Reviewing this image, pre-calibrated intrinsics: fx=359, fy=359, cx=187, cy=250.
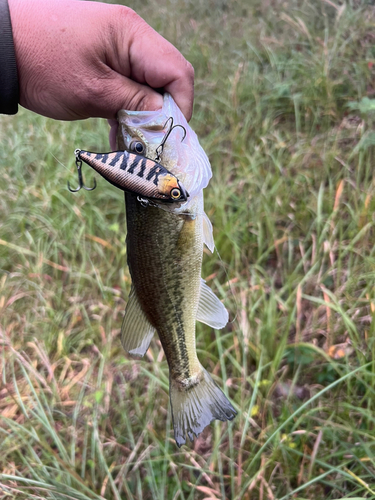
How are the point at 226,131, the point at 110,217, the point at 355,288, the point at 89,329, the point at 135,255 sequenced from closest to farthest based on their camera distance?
the point at 135,255 → the point at 355,288 → the point at 89,329 → the point at 110,217 → the point at 226,131

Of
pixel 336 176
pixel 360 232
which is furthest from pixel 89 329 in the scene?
pixel 336 176

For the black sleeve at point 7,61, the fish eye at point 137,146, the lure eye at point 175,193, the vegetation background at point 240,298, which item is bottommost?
the vegetation background at point 240,298

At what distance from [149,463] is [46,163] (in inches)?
126

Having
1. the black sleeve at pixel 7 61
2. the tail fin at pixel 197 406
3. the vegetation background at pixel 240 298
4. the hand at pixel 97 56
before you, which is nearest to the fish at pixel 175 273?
the tail fin at pixel 197 406

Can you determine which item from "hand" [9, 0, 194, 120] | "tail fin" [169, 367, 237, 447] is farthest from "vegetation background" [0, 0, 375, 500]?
A: "hand" [9, 0, 194, 120]

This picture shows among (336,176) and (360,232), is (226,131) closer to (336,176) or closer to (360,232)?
(336,176)

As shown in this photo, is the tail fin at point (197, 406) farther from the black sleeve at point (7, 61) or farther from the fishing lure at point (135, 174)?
the black sleeve at point (7, 61)

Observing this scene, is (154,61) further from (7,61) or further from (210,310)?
(210,310)

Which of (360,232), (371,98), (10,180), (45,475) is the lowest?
(45,475)

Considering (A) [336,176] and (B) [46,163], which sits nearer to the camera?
(A) [336,176]

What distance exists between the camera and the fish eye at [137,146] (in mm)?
1374

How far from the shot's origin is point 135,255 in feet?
4.74

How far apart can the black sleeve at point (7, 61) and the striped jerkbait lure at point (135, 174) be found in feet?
2.76

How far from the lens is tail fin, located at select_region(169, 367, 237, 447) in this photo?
150cm
